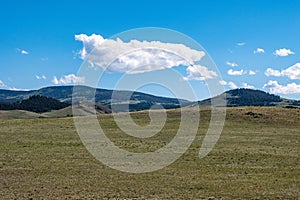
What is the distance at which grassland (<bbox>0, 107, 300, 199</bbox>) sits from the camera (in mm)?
24422

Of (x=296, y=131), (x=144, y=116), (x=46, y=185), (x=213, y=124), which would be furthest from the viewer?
(x=144, y=116)

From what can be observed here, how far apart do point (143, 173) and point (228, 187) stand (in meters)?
7.80

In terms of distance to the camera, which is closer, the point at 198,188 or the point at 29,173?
the point at 198,188

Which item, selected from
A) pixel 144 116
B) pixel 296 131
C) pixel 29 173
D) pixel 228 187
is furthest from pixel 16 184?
pixel 144 116

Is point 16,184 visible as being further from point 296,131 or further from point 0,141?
point 296,131

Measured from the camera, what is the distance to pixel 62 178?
2925 cm

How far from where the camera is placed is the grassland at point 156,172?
24422 millimetres

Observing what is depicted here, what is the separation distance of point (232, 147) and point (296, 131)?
23884mm

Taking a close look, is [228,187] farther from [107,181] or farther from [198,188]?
[107,181]

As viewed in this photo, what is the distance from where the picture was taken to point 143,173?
31.7m

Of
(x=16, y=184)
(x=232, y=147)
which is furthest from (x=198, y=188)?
(x=232, y=147)

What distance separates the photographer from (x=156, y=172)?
32094 mm

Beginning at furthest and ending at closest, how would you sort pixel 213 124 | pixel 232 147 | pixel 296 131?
pixel 213 124, pixel 296 131, pixel 232 147

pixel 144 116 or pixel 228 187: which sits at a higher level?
pixel 144 116
